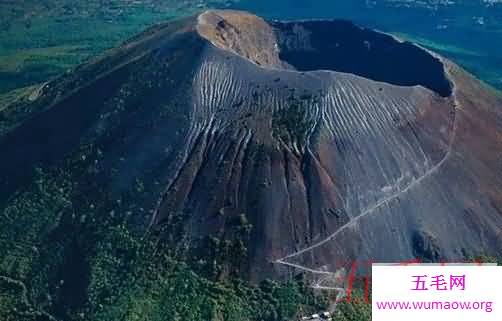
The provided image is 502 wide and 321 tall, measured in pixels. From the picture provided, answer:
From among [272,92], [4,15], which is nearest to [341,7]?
[4,15]

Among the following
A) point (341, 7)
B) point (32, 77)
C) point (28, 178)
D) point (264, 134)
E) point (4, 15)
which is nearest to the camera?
point (264, 134)

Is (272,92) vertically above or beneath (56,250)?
above

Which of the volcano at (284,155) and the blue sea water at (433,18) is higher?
the volcano at (284,155)

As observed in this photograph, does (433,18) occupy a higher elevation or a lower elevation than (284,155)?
lower

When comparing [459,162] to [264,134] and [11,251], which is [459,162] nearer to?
[264,134]

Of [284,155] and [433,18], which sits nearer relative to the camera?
[284,155]
